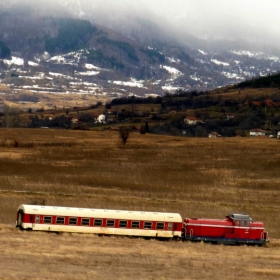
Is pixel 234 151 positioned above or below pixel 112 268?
above

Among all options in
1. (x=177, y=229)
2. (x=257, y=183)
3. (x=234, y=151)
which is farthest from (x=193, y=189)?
(x=234, y=151)

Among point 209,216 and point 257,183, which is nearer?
point 209,216

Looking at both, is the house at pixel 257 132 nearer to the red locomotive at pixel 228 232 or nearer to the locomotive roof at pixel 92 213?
the red locomotive at pixel 228 232

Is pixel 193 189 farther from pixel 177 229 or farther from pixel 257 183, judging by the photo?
pixel 177 229

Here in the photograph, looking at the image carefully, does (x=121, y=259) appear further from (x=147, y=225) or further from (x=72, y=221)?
(x=147, y=225)

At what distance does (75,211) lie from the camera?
41.2m

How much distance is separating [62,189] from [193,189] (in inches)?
598

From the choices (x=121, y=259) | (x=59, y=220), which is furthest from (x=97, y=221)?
(x=121, y=259)

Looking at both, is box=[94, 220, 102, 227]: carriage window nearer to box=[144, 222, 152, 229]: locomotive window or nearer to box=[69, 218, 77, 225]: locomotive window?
box=[69, 218, 77, 225]: locomotive window

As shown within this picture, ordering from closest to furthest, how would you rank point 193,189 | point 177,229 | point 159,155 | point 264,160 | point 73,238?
point 73,238, point 177,229, point 193,189, point 264,160, point 159,155

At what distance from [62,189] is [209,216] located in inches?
724

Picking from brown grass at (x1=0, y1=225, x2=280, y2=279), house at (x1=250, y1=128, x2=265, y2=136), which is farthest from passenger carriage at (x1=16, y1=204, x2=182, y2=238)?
house at (x1=250, y1=128, x2=265, y2=136)

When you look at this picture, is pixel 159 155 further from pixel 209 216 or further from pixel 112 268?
pixel 112 268

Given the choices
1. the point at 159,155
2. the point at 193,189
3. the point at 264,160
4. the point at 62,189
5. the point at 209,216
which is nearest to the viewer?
the point at 209,216
